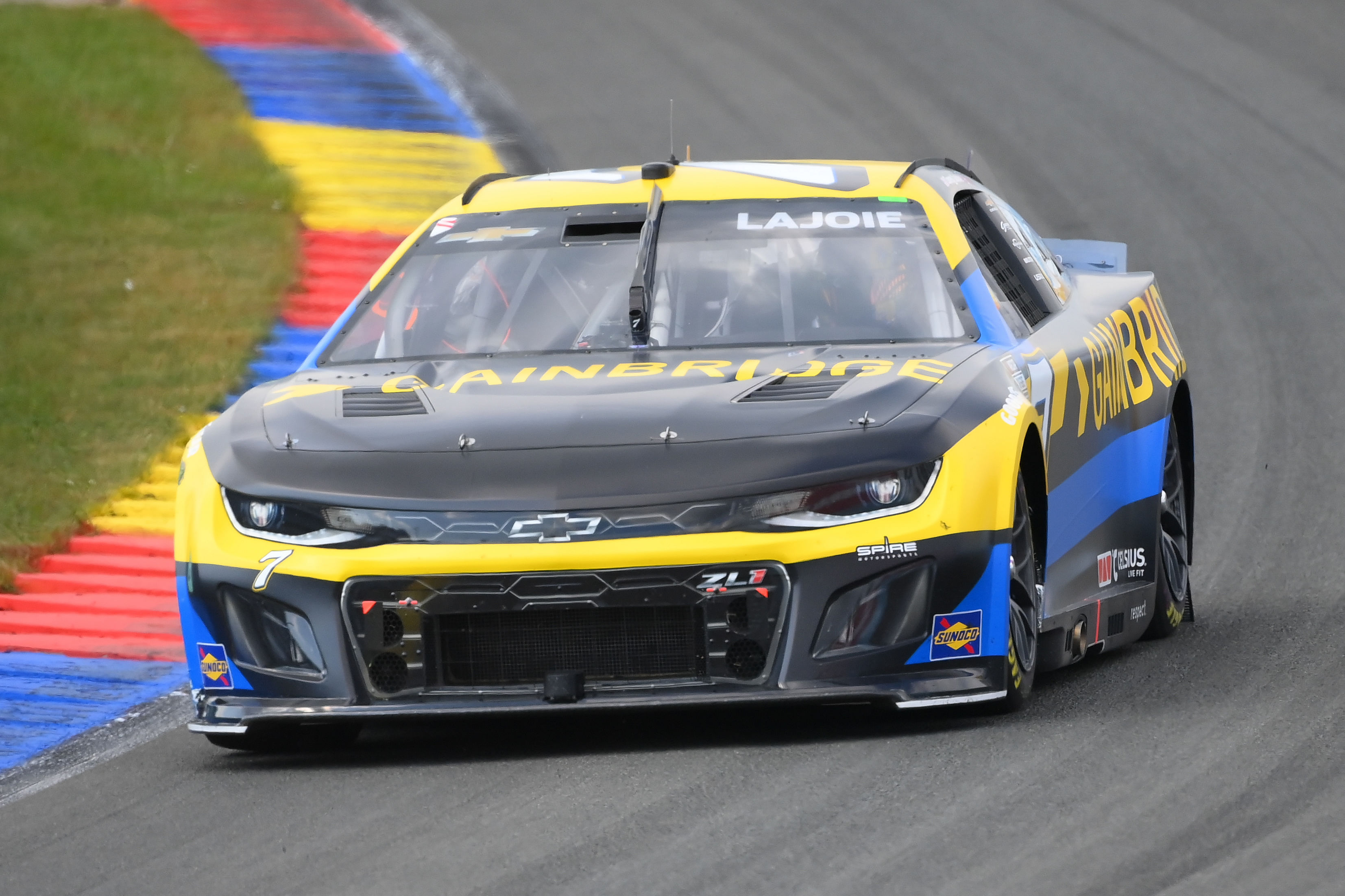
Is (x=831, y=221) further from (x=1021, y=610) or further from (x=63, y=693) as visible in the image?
(x=63, y=693)

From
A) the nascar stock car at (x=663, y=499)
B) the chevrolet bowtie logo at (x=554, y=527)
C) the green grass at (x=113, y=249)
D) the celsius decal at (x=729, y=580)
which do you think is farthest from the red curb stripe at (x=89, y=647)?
the celsius decal at (x=729, y=580)

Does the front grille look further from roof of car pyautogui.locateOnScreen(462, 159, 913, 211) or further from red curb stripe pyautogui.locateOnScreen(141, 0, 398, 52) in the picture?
red curb stripe pyautogui.locateOnScreen(141, 0, 398, 52)

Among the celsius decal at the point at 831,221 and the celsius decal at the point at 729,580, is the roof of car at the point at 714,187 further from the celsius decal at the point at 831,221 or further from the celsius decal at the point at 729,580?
the celsius decal at the point at 729,580

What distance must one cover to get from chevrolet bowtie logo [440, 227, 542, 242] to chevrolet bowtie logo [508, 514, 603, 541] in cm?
171

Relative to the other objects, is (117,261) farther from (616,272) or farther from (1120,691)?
(1120,691)

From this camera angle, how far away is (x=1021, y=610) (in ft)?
18.0

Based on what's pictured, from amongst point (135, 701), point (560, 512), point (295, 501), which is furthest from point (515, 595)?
point (135, 701)

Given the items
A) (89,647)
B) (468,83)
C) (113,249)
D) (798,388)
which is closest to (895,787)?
(798,388)

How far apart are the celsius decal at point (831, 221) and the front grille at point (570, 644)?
169 centimetres

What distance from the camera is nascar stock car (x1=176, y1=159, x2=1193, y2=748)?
16.6ft

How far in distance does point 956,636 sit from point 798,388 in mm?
731

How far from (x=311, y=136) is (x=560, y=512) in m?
10.5

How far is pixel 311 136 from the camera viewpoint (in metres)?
15.1

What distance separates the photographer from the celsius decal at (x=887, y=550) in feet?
16.5
